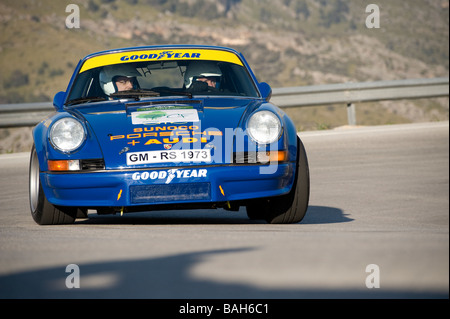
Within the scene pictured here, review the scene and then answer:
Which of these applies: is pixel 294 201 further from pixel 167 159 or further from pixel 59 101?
pixel 59 101

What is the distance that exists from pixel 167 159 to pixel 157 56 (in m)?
1.85

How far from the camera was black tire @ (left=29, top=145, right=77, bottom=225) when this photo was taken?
17.5ft

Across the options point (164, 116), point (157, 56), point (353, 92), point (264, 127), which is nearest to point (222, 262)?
point (264, 127)

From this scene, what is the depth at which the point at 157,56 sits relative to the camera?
6465mm

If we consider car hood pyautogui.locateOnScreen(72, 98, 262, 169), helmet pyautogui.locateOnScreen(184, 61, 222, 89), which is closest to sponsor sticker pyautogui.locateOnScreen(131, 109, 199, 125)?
car hood pyautogui.locateOnScreen(72, 98, 262, 169)

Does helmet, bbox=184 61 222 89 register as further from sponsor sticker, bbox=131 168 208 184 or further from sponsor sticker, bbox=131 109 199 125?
sponsor sticker, bbox=131 168 208 184

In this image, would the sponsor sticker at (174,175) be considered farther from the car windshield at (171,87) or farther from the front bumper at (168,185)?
the car windshield at (171,87)

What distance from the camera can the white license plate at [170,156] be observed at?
485 cm

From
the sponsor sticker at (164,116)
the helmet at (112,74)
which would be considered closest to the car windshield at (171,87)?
the helmet at (112,74)

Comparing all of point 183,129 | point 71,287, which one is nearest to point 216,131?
point 183,129

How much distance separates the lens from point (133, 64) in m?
6.45

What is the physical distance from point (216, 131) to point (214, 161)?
23 centimetres
